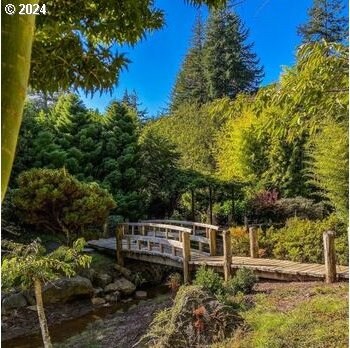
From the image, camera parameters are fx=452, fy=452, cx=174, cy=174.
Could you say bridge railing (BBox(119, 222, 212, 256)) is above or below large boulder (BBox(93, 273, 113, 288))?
above

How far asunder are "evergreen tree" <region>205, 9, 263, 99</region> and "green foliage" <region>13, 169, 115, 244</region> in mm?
14798

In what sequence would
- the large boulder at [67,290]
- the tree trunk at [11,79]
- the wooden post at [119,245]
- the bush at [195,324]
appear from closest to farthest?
the tree trunk at [11,79] → the bush at [195,324] → the large boulder at [67,290] → the wooden post at [119,245]

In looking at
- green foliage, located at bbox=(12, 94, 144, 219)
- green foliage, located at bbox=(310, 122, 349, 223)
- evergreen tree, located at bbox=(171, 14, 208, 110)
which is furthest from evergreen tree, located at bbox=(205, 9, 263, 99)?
green foliage, located at bbox=(310, 122, 349, 223)

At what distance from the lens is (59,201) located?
11.4 meters

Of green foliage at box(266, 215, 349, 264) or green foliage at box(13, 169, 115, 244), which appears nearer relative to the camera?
green foliage at box(266, 215, 349, 264)

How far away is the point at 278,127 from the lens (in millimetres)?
4191

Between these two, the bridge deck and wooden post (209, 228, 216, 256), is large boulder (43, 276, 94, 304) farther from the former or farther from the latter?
wooden post (209, 228, 216, 256)

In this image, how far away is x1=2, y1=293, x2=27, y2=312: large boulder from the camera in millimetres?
9117

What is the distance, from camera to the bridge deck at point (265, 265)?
320 inches

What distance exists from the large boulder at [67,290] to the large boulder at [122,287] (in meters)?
0.51

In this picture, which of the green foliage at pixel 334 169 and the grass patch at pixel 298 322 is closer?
the grass patch at pixel 298 322

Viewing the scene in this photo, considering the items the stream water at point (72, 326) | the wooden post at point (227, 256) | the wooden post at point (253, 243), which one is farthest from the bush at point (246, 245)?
the stream water at point (72, 326)

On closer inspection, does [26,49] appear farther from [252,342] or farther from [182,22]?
[252,342]

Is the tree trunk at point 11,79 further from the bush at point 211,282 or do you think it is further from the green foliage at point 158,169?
the green foliage at point 158,169
